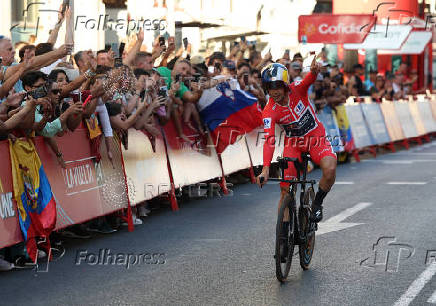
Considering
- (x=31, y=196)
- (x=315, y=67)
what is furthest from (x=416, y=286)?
(x=31, y=196)

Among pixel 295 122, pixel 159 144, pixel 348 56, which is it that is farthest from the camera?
pixel 348 56

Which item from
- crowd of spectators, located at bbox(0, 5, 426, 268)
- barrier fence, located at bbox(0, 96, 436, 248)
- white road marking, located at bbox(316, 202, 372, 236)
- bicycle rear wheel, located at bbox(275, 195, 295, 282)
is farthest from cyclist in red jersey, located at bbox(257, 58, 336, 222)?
barrier fence, located at bbox(0, 96, 436, 248)

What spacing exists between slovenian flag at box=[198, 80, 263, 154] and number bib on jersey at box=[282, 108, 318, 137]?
243 inches

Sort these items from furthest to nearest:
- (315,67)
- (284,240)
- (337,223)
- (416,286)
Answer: (337,223) < (315,67) < (284,240) < (416,286)

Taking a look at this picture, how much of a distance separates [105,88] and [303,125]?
9.04 ft

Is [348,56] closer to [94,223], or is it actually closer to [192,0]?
[192,0]

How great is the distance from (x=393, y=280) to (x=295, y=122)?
1.74m

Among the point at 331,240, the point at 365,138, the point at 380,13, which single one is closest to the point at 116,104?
the point at 331,240

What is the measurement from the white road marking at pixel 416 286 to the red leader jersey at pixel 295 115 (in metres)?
1.63

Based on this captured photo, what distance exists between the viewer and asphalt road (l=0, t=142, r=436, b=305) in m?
7.51

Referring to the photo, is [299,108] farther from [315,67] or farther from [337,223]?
[337,223]

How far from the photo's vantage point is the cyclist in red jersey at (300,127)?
859 centimetres

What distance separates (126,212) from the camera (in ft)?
38.6

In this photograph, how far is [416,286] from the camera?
25.3 feet
